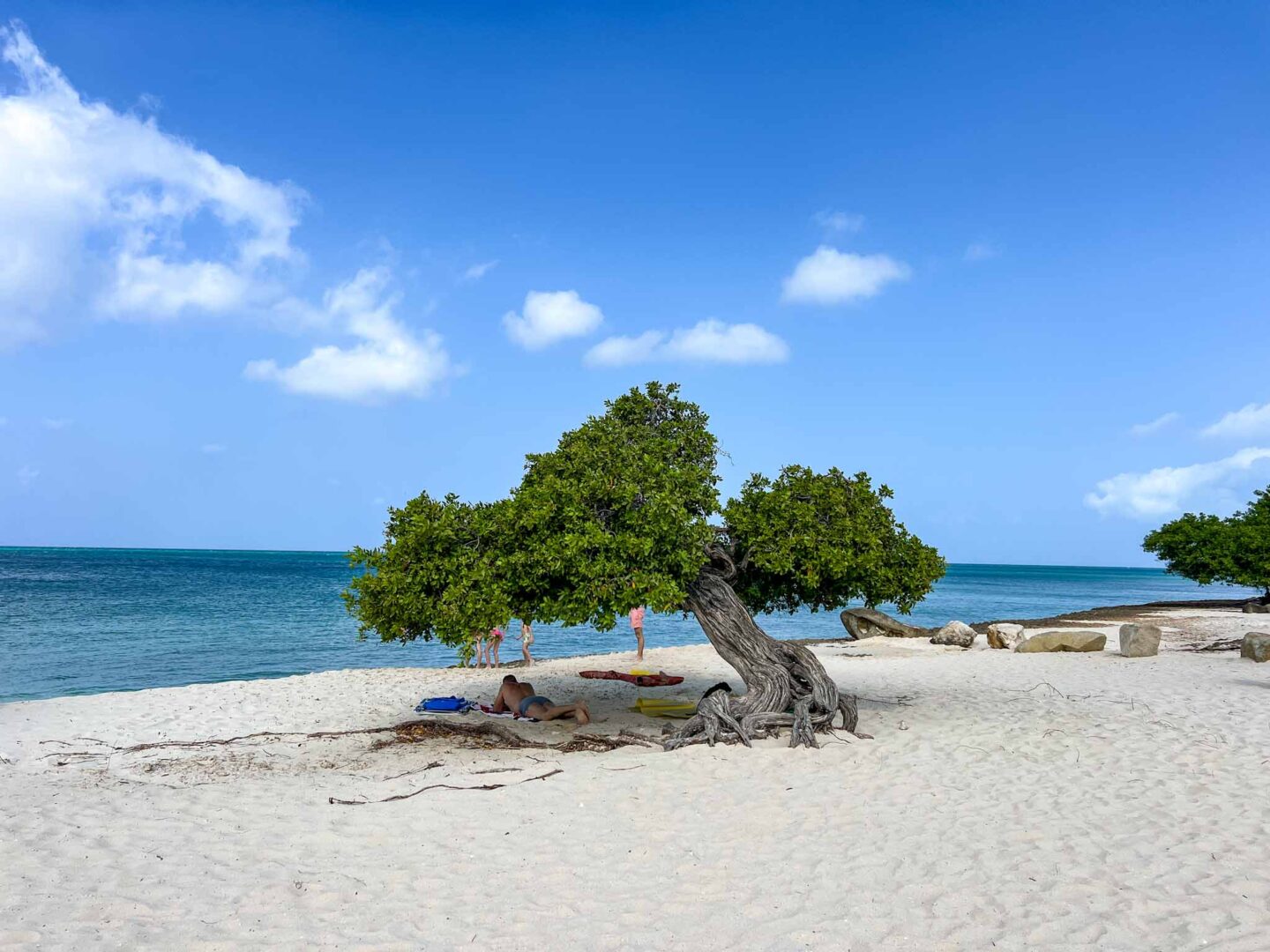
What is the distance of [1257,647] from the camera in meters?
19.5

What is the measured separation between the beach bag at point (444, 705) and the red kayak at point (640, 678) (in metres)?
4.34

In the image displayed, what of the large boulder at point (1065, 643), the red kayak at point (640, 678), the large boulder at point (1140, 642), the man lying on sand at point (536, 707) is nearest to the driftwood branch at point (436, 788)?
the man lying on sand at point (536, 707)

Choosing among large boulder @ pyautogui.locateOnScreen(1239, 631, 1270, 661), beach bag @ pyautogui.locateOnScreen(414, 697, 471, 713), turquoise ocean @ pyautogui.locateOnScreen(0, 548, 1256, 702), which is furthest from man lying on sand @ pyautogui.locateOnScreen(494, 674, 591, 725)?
large boulder @ pyautogui.locateOnScreen(1239, 631, 1270, 661)

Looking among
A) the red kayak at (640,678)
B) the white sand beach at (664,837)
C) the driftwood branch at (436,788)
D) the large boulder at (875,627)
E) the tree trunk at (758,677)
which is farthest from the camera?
the large boulder at (875,627)

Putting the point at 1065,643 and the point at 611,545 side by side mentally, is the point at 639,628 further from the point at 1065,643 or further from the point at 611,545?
the point at 611,545

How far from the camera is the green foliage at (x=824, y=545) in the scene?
12.1m

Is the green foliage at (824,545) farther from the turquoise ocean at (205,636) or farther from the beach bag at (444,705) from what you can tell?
the turquoise ocean at (205,636)

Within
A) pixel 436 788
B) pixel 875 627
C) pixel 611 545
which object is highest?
pixel 611 545

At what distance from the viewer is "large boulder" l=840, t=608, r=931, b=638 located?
96.3 ft

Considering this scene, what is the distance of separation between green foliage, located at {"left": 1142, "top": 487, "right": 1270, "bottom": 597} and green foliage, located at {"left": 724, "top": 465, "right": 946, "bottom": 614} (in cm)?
3047

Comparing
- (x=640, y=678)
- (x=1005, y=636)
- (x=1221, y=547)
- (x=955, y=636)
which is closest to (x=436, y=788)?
(x=640, y=678)

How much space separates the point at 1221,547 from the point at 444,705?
39.7 m

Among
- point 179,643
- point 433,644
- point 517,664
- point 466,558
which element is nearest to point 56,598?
point 179,643

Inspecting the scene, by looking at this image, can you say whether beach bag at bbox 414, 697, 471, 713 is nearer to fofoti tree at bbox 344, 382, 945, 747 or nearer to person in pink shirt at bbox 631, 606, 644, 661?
fofoti tree at bbox 344, 382, 945, 747
